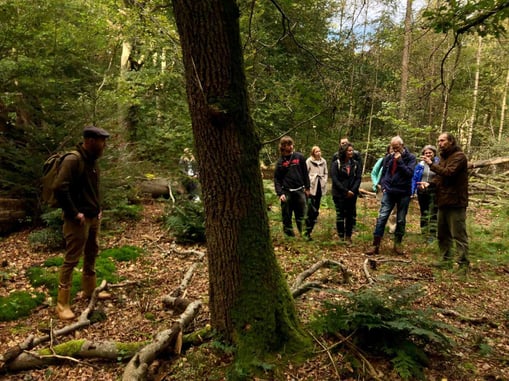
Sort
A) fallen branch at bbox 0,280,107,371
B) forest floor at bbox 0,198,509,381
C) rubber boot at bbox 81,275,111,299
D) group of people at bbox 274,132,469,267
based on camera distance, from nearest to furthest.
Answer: forest floor at bbox 0,198,509,381, fallen branch at bbox 0,280,107,371, rubber boot at bbox 81,275,111,299, group of people at bbox 274,132,469,267

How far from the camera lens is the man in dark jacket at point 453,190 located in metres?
5.39

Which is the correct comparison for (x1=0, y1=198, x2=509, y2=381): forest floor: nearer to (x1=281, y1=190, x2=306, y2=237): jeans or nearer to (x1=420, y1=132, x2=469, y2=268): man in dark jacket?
(x1=281, y1=190, x2=306, y2=237): jeans

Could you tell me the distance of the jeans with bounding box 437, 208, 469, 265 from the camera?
545cm

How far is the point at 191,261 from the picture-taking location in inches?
252

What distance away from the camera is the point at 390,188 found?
6.49 metres

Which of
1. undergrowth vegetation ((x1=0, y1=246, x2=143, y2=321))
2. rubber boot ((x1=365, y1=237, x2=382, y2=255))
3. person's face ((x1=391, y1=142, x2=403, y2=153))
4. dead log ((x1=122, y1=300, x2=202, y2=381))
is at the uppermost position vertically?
person's face ((x1=391, y1=142, x2=403, y2=153))

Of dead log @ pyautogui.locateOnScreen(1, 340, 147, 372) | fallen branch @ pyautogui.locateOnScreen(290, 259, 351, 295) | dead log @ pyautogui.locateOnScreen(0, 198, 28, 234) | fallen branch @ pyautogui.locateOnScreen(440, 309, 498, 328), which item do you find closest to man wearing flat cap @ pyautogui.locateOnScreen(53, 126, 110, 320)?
dead log @ pyautogui.locateOnScreen(1, 340, 147, 372)

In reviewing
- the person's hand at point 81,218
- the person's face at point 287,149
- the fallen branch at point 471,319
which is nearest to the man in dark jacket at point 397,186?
the person's face at point 287,149

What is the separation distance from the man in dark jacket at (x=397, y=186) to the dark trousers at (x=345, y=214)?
0.68 m

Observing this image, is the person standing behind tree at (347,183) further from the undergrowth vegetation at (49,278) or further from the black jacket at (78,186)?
the black jacket at (78,186)

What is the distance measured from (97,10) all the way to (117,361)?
9.05 m

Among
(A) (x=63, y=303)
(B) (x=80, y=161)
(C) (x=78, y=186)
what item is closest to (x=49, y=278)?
(A) (x=63, y=303)

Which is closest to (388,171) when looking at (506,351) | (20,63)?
(506,351)

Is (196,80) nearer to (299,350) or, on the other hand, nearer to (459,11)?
(299,350)
